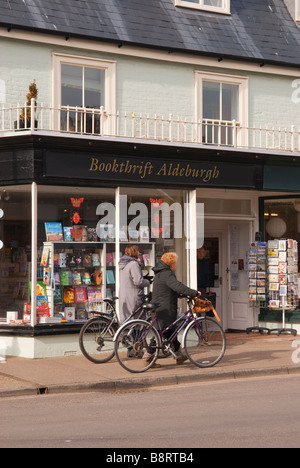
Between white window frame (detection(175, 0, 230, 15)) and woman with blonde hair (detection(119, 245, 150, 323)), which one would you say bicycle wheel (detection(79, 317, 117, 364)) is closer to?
woman with blonde hair (detection(119, 245, 150, 323))

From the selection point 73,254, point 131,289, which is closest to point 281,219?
point 73,254

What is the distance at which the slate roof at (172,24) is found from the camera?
1518 centimetres

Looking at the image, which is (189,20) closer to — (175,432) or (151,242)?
(151,242)

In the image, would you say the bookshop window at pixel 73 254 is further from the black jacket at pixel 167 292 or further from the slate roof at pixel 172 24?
the slate roof at pixel 172 24

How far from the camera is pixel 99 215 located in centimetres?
1475

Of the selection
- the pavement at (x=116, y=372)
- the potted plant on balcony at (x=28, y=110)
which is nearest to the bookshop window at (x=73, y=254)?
the pavement at (x=116, y=372)

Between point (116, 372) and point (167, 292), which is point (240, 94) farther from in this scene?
point (116, 372)

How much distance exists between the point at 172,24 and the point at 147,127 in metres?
3.02

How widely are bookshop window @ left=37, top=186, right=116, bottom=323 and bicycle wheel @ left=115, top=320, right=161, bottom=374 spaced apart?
2.20 metres

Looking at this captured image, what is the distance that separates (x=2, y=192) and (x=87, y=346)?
10.8ft

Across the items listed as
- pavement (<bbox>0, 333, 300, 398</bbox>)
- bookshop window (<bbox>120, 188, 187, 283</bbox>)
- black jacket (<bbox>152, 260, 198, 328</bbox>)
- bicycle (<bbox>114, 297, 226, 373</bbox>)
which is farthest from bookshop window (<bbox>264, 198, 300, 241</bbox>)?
black jacket (<bbox>152, 260, 198, 328</bbox>)

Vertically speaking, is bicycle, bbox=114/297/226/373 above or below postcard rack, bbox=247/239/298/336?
below

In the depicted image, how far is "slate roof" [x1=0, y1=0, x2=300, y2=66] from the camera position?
15.2 meters

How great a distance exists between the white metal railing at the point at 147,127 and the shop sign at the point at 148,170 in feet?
1.62
